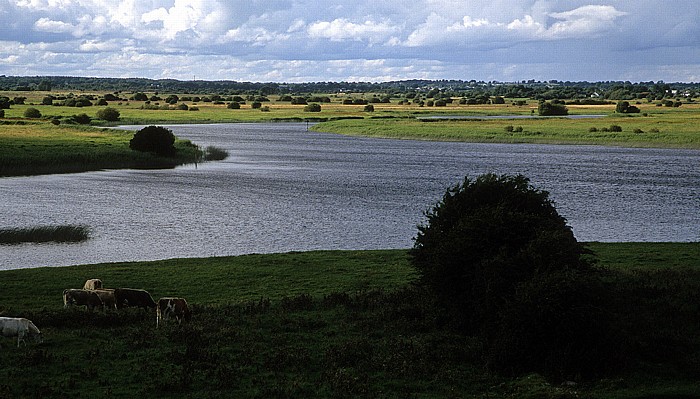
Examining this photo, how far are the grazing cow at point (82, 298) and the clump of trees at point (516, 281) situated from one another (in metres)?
9.32

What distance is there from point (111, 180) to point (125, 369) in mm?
53556

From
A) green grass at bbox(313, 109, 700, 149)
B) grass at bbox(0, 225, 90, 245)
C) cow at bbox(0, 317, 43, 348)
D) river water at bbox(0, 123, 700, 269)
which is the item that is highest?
cow at bbox(0, 317, 43, 348)

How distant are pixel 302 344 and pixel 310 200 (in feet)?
116

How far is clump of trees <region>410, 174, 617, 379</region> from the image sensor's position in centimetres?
1744

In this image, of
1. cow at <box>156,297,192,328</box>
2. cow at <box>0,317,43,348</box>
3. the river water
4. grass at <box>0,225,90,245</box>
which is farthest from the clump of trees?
grass at <box>0,225,90,245</box>

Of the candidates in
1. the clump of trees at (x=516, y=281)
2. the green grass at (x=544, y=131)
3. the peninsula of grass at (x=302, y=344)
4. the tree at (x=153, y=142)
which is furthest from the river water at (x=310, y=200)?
the clump of trees at (x=516, y=281)

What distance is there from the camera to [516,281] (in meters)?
19.3

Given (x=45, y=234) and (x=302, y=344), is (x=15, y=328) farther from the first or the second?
(x=45, y=234)

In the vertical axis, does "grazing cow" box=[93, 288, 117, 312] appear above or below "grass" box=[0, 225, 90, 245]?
above

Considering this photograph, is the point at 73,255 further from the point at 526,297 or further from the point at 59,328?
the point at 526,297

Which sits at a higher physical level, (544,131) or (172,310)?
(172,310)

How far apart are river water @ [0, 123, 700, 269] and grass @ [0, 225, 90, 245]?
35.1 inches

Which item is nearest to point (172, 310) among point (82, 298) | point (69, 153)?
point (82, 298)

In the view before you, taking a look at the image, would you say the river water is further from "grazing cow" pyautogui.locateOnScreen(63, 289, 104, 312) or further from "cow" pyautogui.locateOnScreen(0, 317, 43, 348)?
"cow" pyautogui.locateOnScreen(0, 317, 43, 348)
